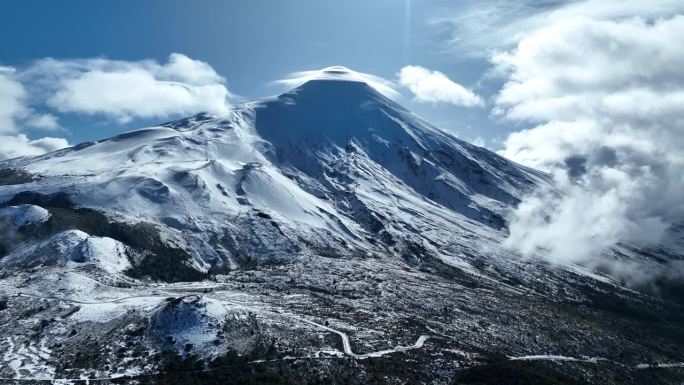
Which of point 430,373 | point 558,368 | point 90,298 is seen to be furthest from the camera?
point 90,298

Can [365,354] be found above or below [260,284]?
above

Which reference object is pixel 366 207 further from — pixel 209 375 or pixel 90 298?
pixel 209 375

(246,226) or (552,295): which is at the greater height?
A: (246,226)

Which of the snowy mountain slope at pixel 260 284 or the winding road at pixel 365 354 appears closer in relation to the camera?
the winding road at pixel 365 354

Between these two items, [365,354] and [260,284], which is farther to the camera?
[260,284]

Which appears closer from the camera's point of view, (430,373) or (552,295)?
(430,373)

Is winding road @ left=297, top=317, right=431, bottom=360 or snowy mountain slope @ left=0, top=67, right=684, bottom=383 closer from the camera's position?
winding road @ left=297, top=317, right=431, bottom=360

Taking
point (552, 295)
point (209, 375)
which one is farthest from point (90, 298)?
point (552, 295)

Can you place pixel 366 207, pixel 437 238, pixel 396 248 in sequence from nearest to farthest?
pixel 396 248, pixel 437 238, pixel 366 207
